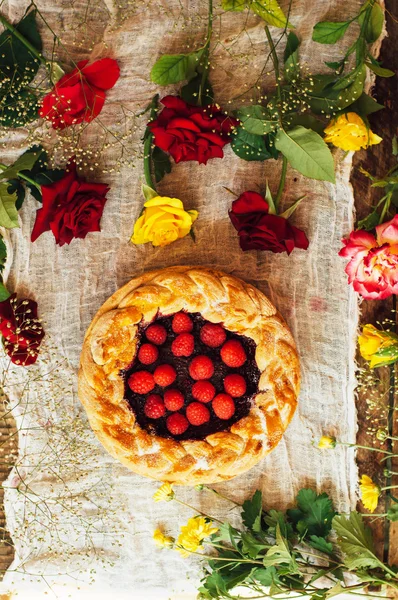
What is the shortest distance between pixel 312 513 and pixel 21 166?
134cm

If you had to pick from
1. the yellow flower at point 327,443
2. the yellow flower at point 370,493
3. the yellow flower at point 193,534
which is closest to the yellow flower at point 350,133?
A: the yellow flower at point 327,443

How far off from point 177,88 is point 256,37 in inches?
11.3

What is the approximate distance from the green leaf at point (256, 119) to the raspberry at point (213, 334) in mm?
579

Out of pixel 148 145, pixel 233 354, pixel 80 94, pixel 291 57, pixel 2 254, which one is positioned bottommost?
pixel 233 354

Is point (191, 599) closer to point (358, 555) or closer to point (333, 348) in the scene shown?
point (358, 555)

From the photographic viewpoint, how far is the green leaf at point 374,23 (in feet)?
5.67

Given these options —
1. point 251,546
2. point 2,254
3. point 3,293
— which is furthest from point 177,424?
point 2,254

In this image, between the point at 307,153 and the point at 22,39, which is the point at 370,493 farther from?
the point at 22,39

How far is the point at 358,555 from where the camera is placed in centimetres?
173

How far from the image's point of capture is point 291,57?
5.83ft

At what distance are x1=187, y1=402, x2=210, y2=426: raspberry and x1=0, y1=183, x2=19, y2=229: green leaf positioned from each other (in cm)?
72

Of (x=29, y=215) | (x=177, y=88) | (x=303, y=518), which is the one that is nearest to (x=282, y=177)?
(x=177, y=88)

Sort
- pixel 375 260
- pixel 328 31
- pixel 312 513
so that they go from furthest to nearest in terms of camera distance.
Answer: pixel 312 513 < pixel 328 31 < pixel 375 260

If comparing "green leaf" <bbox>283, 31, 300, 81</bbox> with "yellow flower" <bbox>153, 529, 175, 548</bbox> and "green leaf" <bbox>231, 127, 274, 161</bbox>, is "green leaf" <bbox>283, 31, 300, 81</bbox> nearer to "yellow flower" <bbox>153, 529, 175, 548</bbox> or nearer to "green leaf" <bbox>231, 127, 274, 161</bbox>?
"green leaf" <bbox>231, 127, 274, 161</bbox>
